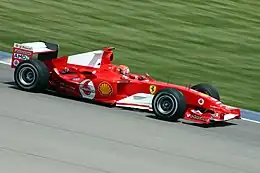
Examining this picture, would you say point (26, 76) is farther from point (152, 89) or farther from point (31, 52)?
point (152, 89)

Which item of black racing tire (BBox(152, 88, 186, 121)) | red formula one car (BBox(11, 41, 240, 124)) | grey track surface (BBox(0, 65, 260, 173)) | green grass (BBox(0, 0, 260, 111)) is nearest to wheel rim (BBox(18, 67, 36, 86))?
red formula one car (BBox(11, 41, 240, 124))

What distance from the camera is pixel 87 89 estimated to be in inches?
540

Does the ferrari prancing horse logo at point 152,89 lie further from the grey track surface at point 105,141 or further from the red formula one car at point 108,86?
the grey track surface at point 105,141

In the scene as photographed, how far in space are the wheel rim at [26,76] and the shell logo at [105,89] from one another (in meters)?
1.11

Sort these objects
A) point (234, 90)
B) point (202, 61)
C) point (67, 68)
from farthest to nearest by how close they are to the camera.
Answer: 1. point (202, 61)
2. point (234, 90)
3. point (67, 68)

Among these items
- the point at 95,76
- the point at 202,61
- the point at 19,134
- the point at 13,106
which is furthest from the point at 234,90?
the point at 19,134

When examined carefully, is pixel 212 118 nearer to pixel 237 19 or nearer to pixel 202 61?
pixel 202 61

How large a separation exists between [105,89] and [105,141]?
2134 mm

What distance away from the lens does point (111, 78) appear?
13.6 metres

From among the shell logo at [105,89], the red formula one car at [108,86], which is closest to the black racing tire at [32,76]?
the red formula one car at [108,86]

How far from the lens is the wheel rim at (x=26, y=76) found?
546 inches

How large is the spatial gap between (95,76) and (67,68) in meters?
0.60

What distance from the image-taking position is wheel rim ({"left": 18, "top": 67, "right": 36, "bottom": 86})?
45.5 ft

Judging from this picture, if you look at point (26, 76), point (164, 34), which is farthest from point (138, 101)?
point (164, 34)
